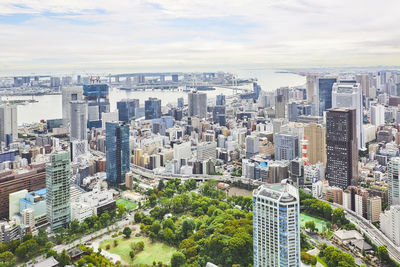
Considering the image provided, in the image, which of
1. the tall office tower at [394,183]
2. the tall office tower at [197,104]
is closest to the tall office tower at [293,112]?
the tall office tower at [197,104]

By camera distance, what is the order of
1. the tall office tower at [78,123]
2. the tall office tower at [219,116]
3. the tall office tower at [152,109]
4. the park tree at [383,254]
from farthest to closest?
the tall office tower at [152,109] < the tall office tower at [219,116] < the tall office tower at [78,123] < the park tree at [383,254]

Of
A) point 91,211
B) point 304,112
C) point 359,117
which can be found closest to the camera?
point 91,211

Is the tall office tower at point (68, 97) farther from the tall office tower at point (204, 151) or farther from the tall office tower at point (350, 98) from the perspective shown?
the tall office tower at point (350, 98)

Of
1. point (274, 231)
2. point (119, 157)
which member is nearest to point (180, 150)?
point (119, 157)

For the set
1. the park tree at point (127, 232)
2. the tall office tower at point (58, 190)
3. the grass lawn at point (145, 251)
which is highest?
the tall office tower at point (58, 190)

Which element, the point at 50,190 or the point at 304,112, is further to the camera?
Answer: the point at 304,112

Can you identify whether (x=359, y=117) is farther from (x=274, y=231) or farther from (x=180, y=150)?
(x=274, y=231)
